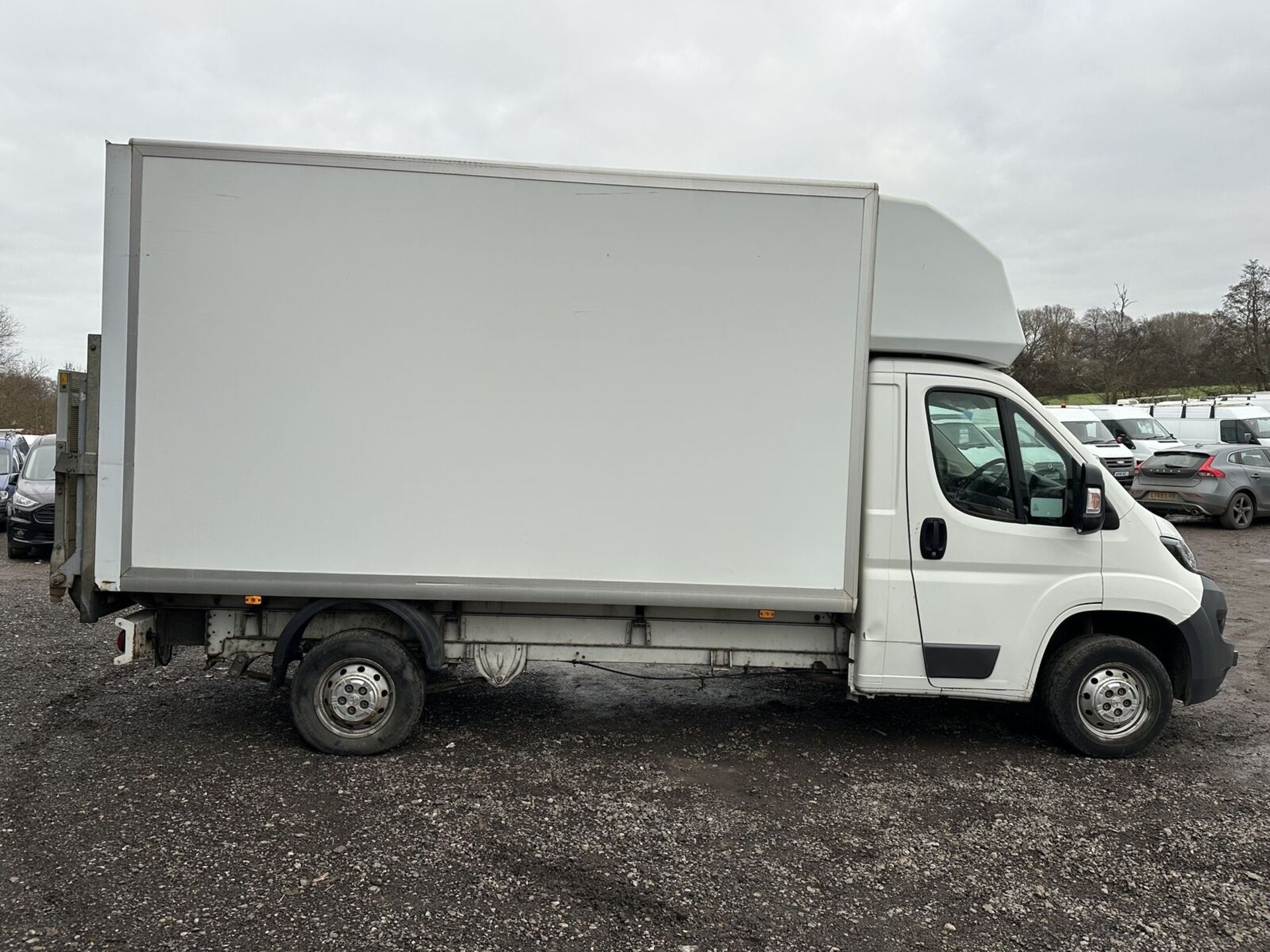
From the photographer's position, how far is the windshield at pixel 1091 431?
72.3 ft

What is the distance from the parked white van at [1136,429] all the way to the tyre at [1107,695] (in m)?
19.2

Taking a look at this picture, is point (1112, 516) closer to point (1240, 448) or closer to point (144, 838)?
point (144, 838)

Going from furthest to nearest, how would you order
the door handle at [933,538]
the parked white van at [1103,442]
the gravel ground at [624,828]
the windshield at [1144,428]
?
the windshield at [1144,428] < the parked white van at [1103,442] < the door handle at [933,538] < the gravel ground at [624,828]

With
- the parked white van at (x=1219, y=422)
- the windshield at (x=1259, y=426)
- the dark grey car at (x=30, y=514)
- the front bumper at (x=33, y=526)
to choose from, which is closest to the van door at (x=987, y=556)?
the dark grey car at (x=30, y=514)

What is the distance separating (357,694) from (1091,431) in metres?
21.1

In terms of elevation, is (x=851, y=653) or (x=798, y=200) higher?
(x=798, y=200)

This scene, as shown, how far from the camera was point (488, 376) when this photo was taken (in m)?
5.11

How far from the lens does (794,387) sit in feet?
16.9

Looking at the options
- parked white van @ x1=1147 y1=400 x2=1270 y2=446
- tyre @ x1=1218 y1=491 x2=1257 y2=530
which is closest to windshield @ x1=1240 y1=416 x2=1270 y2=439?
parked white van @ x1=1147 y1=400 x2=1270 y2=446

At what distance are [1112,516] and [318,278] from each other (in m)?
4.51

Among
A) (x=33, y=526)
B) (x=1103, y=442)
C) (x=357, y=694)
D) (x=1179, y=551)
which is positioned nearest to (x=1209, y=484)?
(x=1103, y=442)

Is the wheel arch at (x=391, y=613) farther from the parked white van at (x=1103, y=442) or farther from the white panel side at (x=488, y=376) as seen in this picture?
the parked white van at (x=1103, y=442)

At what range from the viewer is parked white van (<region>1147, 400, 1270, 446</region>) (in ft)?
77.8

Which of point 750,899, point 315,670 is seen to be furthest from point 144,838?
point 750,899
